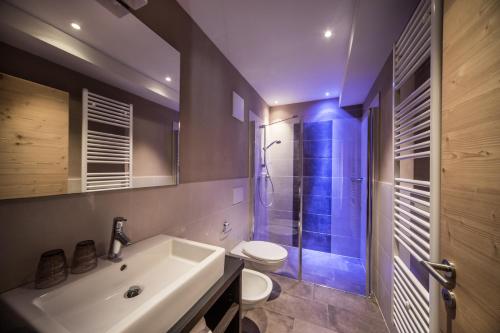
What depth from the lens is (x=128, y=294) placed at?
796mm

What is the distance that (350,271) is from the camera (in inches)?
95.0

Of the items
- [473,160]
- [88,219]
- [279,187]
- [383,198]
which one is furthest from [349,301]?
[88,219]

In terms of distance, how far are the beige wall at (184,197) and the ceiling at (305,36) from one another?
0.67 feet

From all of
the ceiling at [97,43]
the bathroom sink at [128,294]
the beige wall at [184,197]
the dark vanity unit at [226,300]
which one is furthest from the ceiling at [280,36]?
the dark vanity unit at [226,300]

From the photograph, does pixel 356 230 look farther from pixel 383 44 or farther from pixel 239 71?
pixel 239 71

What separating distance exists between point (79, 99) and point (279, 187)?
7.88 ft

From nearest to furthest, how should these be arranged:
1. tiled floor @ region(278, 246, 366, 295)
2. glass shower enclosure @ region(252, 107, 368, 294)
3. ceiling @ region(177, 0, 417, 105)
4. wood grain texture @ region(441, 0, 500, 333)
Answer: wood grain texture @ region(441, 0, 500, 333) → ceiling @ region(177, 0, 417, 105) → tiled floor @ region(278, 246, 366, 295) → glass shower enclosure @ region(252, 107, 368, 294)

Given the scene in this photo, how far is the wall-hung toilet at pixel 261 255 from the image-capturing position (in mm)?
1752

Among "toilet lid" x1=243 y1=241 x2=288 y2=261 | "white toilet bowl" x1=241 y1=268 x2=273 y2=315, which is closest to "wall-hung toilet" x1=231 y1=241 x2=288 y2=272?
"toilet lid" x1=243 y1=241 x2=288 y2=261

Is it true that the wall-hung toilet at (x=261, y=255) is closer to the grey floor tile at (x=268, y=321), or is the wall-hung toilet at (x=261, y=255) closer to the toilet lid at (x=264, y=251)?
the toilet lid at (x=264, y=251)

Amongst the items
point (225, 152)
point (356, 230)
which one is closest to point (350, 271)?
point (356, 230)

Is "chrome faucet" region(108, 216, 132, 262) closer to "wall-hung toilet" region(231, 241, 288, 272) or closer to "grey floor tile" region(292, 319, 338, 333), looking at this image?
"wall-hung toilet" region(231, 241, 288, 272)

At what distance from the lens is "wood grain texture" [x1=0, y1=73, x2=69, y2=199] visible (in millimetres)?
609

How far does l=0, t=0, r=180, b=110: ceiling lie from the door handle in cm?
159
